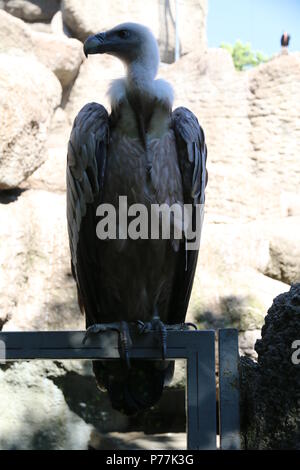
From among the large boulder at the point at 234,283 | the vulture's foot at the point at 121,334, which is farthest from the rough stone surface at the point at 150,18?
the vulture's foot at the point at 121,334

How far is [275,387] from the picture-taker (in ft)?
8.03

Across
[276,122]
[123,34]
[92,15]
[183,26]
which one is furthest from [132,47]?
[183,26]

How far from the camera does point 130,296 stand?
3.38m


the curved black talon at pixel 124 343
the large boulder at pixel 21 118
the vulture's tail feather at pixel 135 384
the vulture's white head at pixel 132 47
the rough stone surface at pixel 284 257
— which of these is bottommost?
the vulture's tail feather at pixel 135 384

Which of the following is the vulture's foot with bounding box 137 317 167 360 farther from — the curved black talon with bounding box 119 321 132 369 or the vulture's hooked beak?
the vulture's hooked beak

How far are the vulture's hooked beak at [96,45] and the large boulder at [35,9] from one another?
1055 cm

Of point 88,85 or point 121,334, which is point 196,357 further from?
point 88,85

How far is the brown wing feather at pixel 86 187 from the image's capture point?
3.18 meters

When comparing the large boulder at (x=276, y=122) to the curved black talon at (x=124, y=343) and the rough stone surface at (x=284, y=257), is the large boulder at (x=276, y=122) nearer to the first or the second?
the rough stone surface at (x=284, y=257)

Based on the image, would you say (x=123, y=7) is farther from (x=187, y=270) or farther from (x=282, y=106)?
(x=187, y=270)

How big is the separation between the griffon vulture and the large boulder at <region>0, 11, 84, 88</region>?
19.8 feet

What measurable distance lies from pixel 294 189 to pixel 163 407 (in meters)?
4.90

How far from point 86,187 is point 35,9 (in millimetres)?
11138
